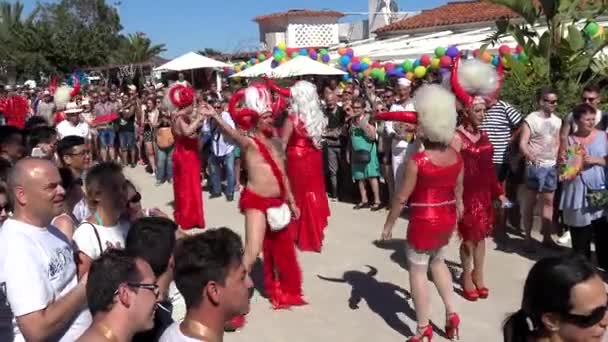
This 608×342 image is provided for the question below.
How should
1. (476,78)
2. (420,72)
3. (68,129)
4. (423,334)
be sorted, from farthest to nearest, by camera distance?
(420,72), (68,129), (476,78), (423,334)

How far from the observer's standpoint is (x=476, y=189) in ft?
17.5

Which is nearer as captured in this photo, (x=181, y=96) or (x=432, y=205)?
(x=432, y=205)

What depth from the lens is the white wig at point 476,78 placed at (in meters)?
5.00

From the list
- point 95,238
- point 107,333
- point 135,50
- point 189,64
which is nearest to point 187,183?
point 95,238

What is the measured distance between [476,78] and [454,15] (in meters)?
19.3

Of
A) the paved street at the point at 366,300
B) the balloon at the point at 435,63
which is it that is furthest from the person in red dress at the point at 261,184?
the balloon at the point at 435,63

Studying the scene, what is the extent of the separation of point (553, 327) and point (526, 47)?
8155mm

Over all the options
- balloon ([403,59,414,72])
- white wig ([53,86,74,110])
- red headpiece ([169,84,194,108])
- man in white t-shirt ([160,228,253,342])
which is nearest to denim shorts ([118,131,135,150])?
white wig ([53,86,74,110])

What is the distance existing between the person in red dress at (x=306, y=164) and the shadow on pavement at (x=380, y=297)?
0.57 metres

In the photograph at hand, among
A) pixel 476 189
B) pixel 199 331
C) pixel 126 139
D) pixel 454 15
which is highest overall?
pixel 454 15

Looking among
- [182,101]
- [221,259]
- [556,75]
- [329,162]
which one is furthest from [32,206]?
[556,75]

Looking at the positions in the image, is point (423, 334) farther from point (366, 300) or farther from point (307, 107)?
point (307, 107)

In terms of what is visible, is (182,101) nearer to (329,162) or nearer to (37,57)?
(329,162)

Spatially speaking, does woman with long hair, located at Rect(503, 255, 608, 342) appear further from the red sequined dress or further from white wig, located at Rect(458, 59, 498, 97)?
the red sequined dress
